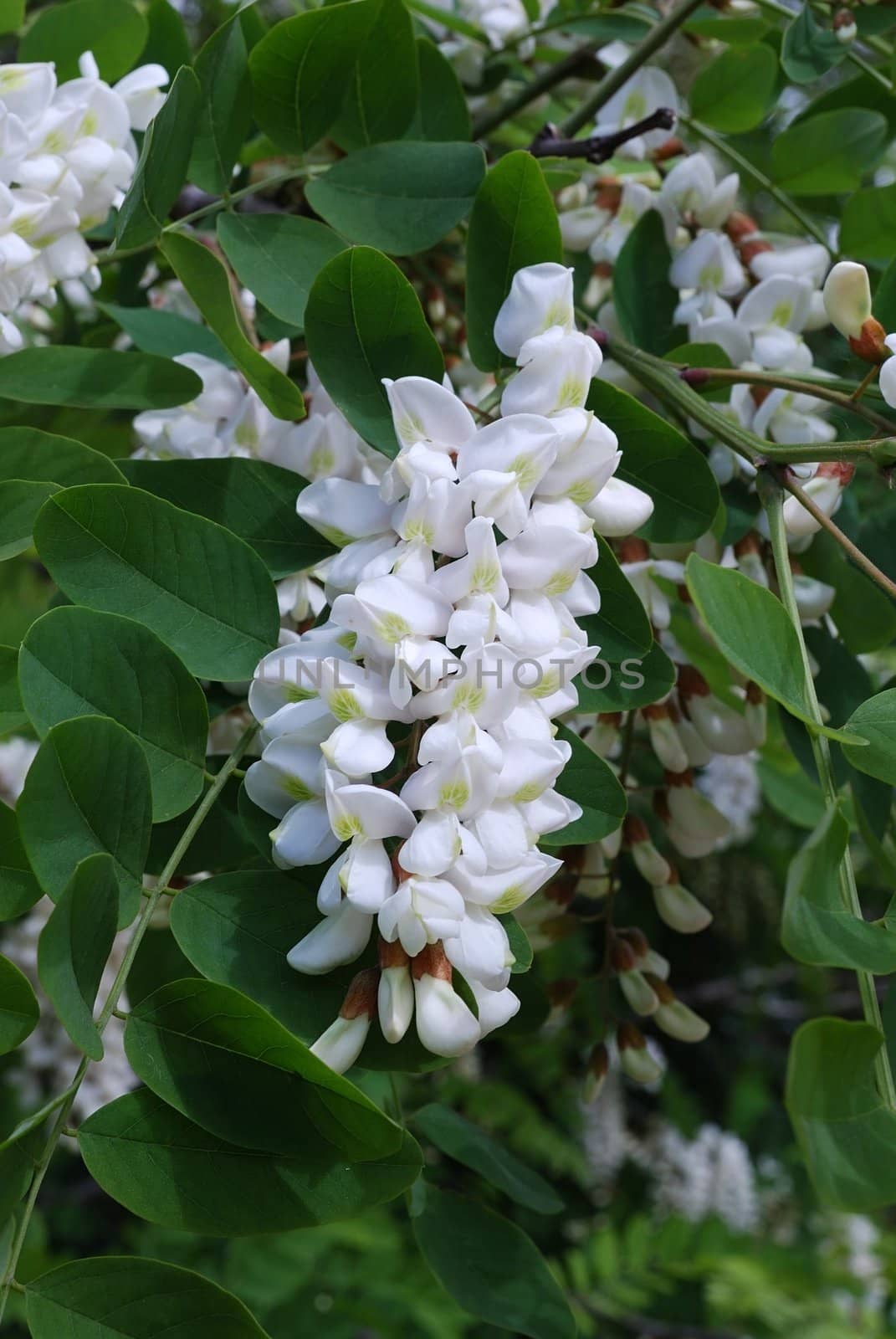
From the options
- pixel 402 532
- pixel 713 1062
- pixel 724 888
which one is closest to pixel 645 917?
pixel 724 888

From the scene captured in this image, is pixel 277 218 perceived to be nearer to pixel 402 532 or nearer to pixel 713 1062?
pixel 402 532

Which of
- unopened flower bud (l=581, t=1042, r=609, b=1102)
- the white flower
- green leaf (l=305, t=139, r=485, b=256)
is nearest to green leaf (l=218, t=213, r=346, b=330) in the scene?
green leaf (l=305, t=139, r=485, b=256)

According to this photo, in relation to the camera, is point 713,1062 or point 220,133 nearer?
point 220,133

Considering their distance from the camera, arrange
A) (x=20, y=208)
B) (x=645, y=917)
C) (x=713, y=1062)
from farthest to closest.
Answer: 1. (x=713, y=1062)
2. (x=645, y=917)
3. (x=20, y=208)

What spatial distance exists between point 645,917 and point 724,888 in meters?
0.59

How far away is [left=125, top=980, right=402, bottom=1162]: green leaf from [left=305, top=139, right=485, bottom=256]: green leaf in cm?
34

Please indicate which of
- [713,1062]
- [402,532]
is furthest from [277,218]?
[713,1062]

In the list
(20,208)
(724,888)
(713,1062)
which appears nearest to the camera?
(20,208)

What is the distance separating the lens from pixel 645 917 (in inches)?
58.4

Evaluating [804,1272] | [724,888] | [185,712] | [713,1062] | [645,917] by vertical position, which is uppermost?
[185,712]

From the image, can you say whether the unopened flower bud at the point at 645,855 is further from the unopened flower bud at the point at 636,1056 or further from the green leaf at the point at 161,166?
the green leaf at the point at 161,166

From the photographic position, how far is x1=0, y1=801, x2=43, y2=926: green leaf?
405 millimetres

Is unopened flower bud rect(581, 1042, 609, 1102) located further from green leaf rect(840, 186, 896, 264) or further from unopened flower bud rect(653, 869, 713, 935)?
green leaf rect(840, 186, 896, 264)

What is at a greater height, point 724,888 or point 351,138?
point 351,138
